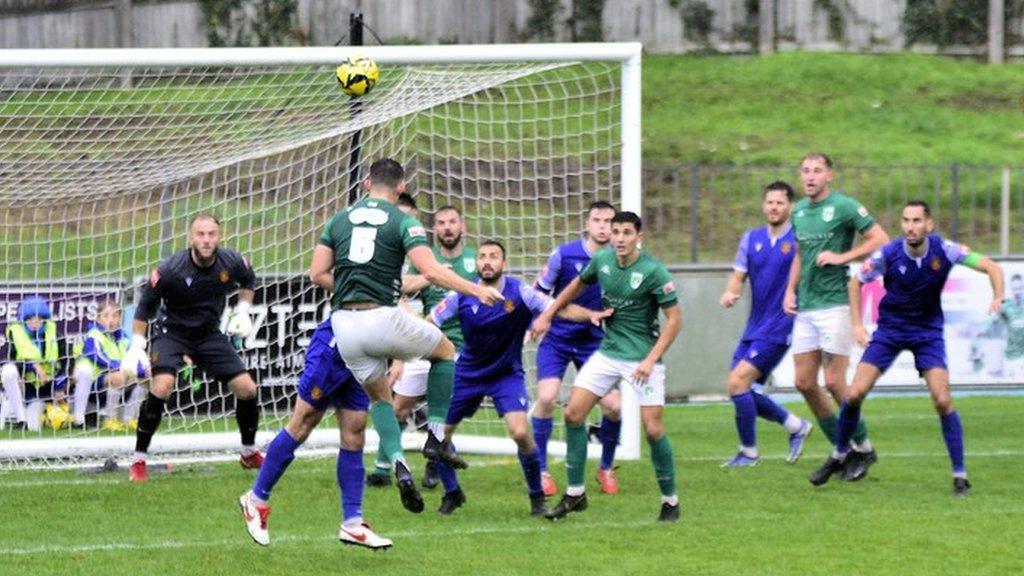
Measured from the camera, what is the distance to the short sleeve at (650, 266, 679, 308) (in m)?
10.5

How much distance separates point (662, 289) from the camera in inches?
415

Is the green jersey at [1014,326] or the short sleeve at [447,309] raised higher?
the short sleeve at [447,309]

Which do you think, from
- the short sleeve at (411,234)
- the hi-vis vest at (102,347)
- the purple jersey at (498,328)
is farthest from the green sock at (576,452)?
the hi-vis vest at (102,347)

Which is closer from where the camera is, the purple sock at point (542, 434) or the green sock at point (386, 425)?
the green sock at point (386, 425)

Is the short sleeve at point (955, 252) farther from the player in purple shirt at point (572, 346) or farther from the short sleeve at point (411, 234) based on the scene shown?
the short sleeve at point (411, 234)

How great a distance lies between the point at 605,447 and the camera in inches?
475

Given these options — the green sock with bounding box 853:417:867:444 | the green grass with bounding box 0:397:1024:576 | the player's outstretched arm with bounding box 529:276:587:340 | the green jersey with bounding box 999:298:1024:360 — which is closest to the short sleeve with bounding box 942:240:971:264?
the green sock with bounding box 853:417:867:444

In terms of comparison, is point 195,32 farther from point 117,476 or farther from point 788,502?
point 788,502

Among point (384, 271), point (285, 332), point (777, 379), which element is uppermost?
point (384, 271)

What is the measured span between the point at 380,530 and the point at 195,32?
75.1 feet

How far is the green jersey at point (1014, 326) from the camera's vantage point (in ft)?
63.5

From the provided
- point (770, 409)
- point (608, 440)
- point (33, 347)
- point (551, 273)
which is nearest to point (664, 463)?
point (608, 440)

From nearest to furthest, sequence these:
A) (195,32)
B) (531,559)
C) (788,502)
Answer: (531,559), (788,502), (195,32)

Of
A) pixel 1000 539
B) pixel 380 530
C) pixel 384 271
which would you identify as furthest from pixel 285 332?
pixel 1000 539
